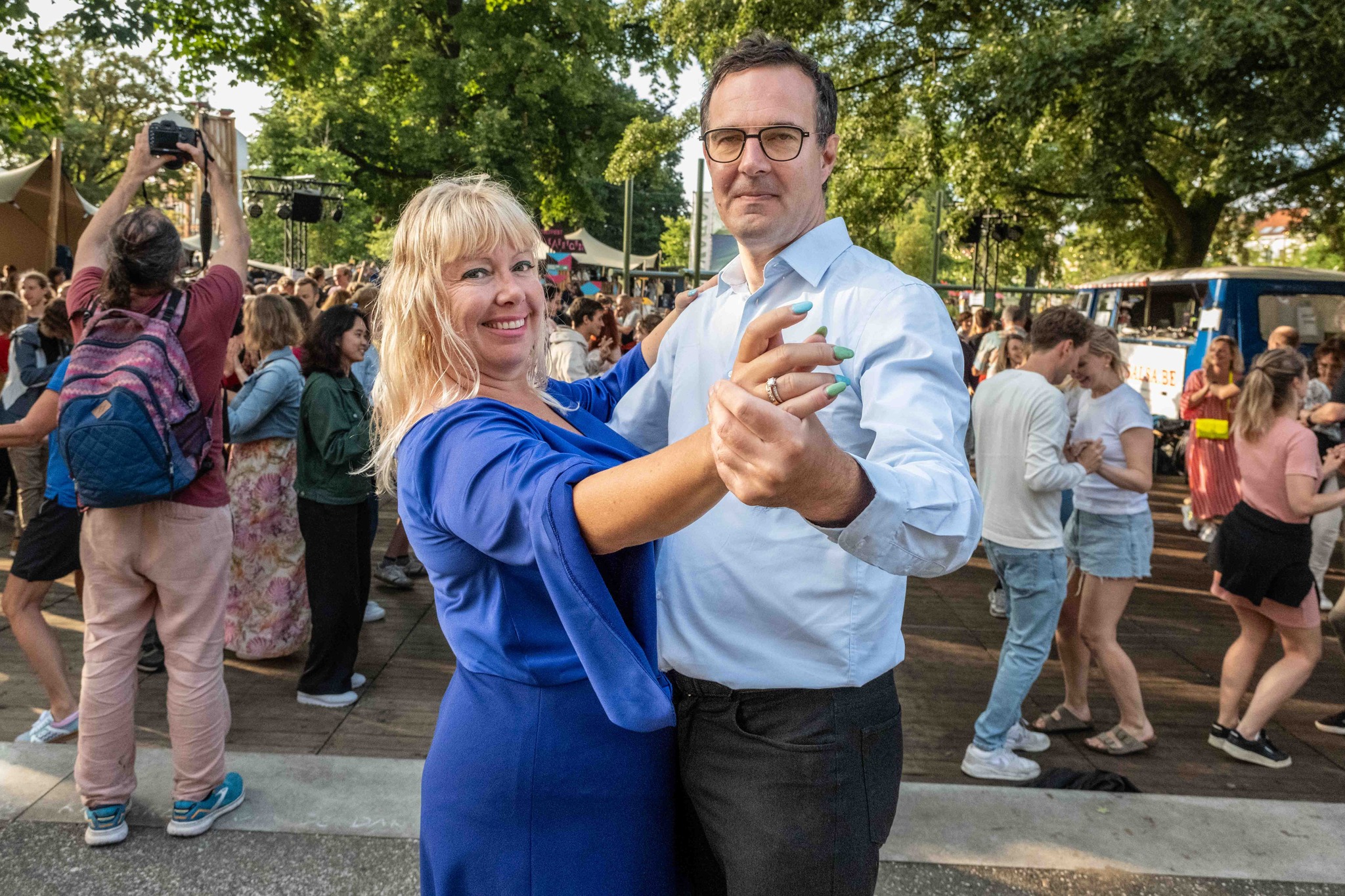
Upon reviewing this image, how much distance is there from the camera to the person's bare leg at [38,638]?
13.3ft

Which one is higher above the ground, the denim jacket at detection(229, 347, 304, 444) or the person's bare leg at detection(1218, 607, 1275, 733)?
the denim jacket at detection(229, 347, 304, 444)

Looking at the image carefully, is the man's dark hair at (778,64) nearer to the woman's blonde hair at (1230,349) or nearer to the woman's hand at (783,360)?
the woman's hand at (783,360)

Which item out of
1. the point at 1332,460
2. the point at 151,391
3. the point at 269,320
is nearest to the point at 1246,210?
the point at 1332,460

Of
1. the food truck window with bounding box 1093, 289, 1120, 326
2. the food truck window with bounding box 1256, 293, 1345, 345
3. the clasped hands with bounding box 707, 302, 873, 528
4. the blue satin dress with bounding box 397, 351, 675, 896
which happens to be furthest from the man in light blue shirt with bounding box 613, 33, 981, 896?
the food truck window with bounding box 1093, 289, 1120, 326

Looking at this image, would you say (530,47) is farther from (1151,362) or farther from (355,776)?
(355,776)

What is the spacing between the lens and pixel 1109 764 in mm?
4348

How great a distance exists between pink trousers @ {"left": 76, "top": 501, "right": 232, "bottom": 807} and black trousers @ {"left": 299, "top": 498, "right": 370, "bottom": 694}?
1226 millimetres

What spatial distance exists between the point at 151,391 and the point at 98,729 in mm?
1103

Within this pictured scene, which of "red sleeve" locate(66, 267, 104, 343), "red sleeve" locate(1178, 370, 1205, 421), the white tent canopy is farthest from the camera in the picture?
the white tent canopy

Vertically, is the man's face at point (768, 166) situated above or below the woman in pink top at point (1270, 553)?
above

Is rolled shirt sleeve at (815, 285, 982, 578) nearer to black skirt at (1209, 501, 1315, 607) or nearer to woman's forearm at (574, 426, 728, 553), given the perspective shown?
woman's forearm at (574, 426, 728, 553)

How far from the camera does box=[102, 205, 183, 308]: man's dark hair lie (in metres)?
3.21

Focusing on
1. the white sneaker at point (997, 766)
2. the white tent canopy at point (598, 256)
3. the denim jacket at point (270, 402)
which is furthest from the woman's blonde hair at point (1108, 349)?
the white tent canopy at point (598, 256)

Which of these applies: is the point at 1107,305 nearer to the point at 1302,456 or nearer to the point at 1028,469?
the point at 1302,456
